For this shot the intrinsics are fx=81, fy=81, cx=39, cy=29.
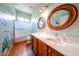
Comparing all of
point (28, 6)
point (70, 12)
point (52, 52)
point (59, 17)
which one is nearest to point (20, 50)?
point (52, 52)

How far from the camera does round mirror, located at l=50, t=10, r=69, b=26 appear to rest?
131 centimetres

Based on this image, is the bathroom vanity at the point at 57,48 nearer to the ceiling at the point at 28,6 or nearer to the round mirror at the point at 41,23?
the round mirror at the point at 41,23

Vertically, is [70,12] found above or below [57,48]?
above

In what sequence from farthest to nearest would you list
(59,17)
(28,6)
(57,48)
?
(59,17) < (28,6) < (57,48)

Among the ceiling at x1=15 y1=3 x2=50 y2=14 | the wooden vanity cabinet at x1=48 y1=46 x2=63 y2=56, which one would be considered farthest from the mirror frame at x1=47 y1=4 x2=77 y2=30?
the wooden vanity cabinet at x1=48 y1=46 x2=63 y2=56

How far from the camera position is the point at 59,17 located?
136cm

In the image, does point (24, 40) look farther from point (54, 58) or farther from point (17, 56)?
point (54, 58)

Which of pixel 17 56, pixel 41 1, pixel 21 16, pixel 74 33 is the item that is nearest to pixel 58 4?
pixel 41 1

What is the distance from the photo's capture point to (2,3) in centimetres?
120

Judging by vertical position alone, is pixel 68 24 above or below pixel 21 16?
below

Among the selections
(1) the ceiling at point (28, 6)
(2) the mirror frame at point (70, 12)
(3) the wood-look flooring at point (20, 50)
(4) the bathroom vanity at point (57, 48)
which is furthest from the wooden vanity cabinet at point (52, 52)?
(1) the ceiling at point (28, 6)

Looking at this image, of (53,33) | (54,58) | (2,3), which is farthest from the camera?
(53,33)

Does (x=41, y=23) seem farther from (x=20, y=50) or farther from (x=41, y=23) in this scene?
(x=20, y=50)

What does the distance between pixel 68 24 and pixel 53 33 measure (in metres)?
0.33
